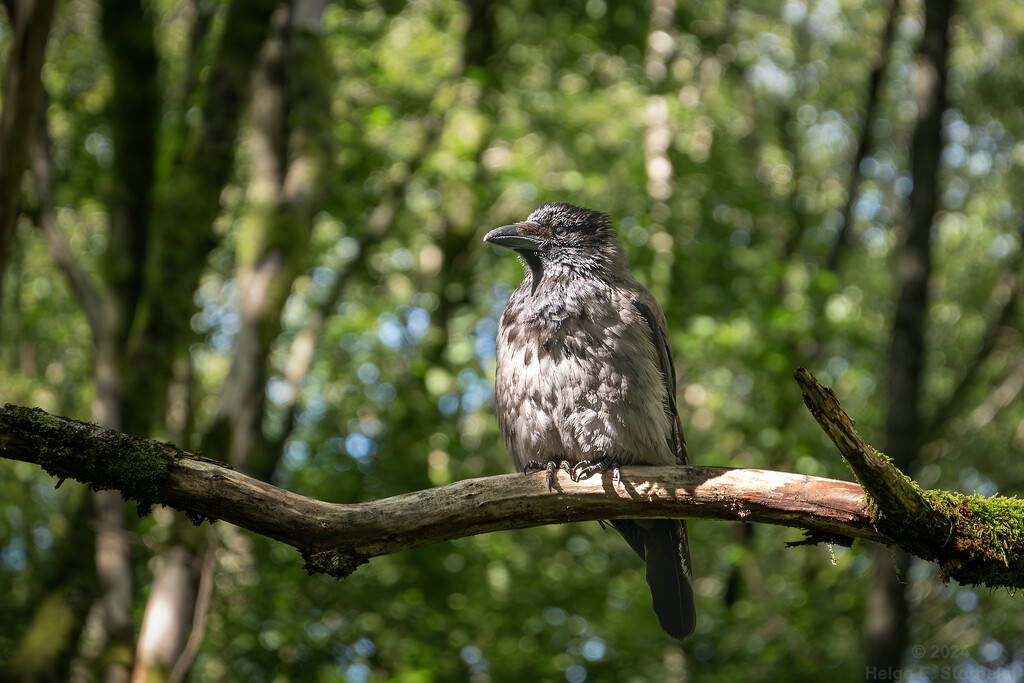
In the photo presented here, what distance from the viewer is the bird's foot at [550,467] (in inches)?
134

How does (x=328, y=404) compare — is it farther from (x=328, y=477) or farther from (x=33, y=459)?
(x=33, y=459)

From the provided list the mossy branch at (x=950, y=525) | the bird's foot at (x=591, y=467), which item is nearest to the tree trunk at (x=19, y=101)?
the bird's foot at (x=591, y=467)

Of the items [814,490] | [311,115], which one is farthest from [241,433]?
[814,490]

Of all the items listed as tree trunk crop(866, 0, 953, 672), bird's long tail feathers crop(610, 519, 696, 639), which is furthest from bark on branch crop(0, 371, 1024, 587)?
tree trunk crop(866, 0, 953, 672)

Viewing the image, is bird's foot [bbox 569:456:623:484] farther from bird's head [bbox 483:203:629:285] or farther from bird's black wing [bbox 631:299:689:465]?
bird's head [bbox 483:203:629:285]

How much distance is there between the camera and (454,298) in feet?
36.4

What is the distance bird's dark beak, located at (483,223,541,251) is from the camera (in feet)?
15.5

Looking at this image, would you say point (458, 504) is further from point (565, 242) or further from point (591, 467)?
point (565, 242)

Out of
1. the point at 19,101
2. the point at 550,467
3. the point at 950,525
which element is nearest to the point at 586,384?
the point at 550,467

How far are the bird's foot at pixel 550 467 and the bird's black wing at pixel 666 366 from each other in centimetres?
68

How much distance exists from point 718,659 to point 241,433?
5243 mm

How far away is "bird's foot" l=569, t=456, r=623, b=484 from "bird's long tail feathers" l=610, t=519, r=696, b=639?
32 cm

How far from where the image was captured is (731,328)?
27.0ft

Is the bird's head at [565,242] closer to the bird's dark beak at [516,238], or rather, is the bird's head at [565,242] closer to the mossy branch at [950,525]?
the bird's dark beak at [516,238]
